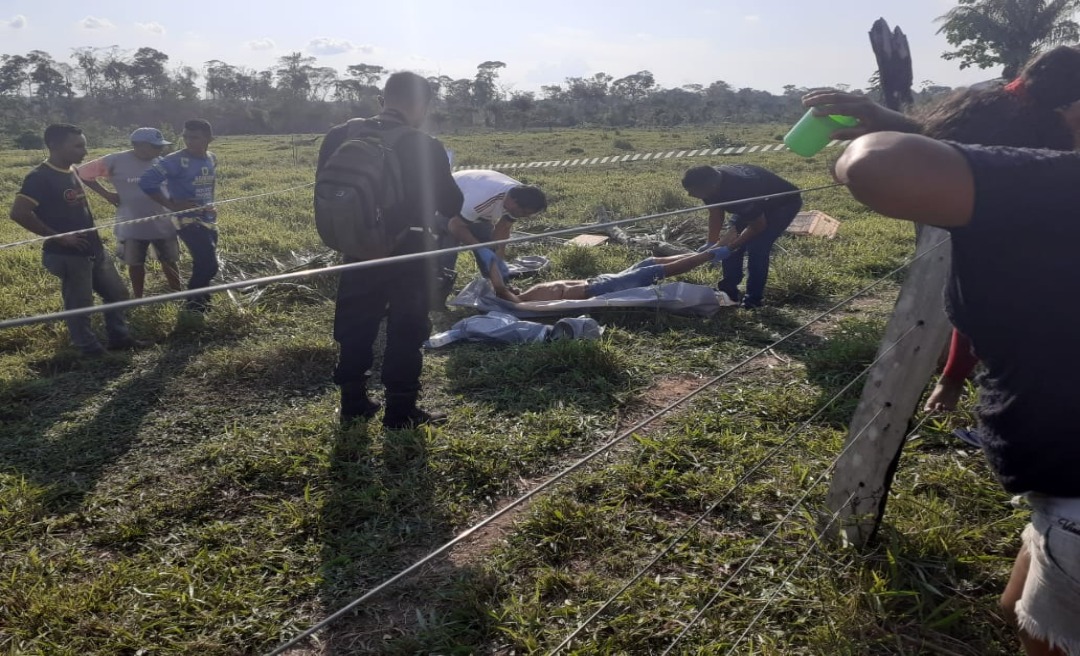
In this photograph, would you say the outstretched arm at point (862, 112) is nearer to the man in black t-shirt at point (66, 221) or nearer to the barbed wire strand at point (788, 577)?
the barbed wire strand at point (788, 577)

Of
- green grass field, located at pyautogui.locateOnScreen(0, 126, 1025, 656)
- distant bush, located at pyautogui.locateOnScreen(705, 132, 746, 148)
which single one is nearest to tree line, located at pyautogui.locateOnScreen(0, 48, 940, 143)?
distant bush, located at pyautogui.locateOnScreen(705, 132, 746, 148)

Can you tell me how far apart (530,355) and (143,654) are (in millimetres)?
2527

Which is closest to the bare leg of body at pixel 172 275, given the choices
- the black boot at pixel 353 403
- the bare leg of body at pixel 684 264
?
the black boot at pixel 353 403

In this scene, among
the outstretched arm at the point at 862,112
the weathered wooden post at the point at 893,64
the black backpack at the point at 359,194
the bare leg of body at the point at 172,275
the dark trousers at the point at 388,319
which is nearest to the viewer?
the outstretched arm at the point at 862,112

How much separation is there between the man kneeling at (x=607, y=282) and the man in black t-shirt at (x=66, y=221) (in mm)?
2584

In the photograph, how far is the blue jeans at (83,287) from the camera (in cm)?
455

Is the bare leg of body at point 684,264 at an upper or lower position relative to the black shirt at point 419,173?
lower

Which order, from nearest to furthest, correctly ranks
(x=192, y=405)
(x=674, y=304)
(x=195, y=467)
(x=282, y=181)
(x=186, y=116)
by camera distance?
(x=195, y=467) → (x=192, y=405) → (x=674, y=304) → (x=282, y=181) → (x=186, y=116)

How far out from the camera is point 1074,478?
1138 mm

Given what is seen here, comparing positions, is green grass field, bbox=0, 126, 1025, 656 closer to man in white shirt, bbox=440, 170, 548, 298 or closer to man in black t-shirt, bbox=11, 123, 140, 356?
man in black t-shirt, bbox=11, 123, 140, 356

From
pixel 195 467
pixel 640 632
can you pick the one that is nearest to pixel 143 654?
pixel 195 467

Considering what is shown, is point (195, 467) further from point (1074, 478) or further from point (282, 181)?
point (282, 181)

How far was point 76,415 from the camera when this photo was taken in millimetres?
3812

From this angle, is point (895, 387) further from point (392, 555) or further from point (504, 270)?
point (504, 270)
